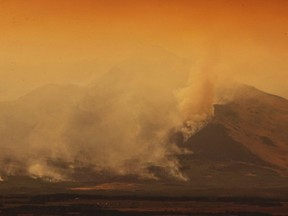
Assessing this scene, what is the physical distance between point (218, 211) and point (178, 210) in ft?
37.1

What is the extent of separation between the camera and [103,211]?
180 metres

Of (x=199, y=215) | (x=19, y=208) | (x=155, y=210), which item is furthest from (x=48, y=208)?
(x=199, y=215)

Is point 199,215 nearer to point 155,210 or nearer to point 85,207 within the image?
point 155,210

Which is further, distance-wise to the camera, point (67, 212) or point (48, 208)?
point (48, 208)

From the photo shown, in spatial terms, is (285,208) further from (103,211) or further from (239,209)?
(103,211)

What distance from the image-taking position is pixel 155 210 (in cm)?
18462

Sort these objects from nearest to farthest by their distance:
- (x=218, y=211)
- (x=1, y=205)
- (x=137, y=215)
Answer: (x=137, y=215) < (x=218, y=211) < (x=1, y=205)

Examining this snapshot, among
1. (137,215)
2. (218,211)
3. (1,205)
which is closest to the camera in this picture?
(137,215)

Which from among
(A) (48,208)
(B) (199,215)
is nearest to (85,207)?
(A) (48,208)

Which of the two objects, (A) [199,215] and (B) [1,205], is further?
(B) [1,205]

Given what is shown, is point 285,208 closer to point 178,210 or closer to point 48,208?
point 178,210

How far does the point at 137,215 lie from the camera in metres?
170

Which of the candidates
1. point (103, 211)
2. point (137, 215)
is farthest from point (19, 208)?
point (137, 215)

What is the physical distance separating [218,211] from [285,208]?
82.4ft
